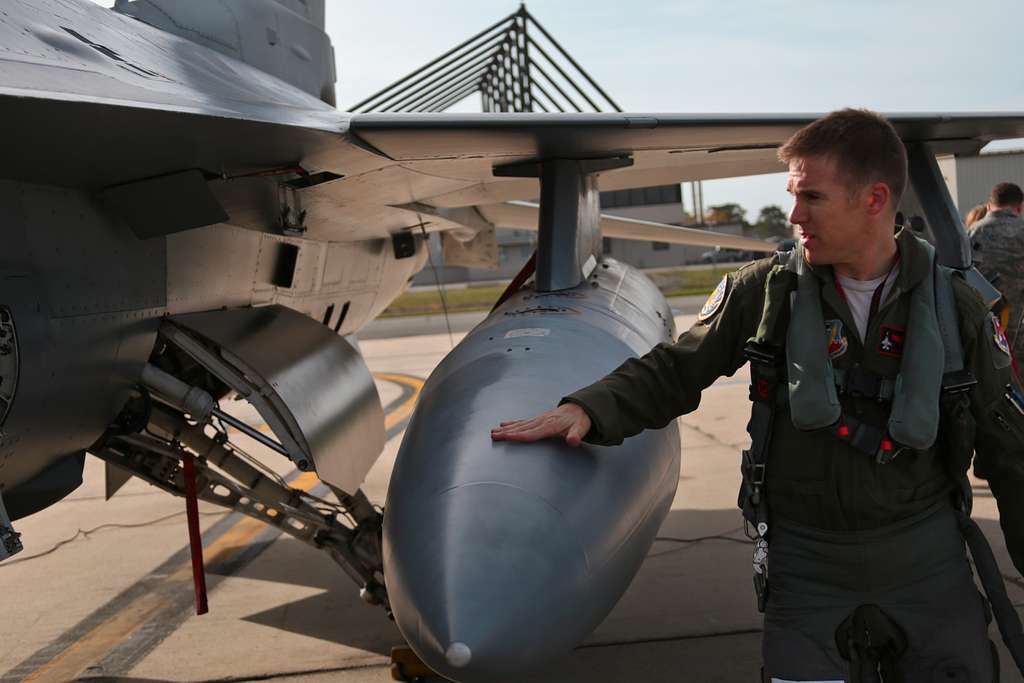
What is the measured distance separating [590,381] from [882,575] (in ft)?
4.34

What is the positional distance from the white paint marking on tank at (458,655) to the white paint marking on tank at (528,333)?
69.4 inches

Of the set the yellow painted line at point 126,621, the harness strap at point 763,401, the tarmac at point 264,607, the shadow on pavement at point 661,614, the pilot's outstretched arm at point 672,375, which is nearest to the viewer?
the harness strap at point 763,401

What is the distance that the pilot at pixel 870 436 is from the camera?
247 centimetres

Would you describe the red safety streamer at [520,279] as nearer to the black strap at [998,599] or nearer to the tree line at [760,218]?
the black strap at [998,599]

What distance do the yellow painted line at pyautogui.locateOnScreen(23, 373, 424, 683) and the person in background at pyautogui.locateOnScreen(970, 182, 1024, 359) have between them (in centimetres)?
413

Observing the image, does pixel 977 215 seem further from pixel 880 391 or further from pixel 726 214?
pixel 726 214

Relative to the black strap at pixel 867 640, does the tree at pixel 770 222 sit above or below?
below

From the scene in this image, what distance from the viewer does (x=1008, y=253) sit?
6.97m

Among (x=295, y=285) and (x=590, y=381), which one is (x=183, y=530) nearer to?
(x=295, y=285)

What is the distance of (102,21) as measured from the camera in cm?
419

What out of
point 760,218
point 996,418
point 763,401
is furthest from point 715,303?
point 760,218

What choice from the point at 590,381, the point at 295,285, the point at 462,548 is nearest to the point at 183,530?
the point at 295,285

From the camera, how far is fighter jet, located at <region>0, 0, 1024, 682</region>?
281 centimetres

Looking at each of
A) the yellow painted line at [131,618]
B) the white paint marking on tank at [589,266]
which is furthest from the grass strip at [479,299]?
the white paint marking on tank at [589,266]
